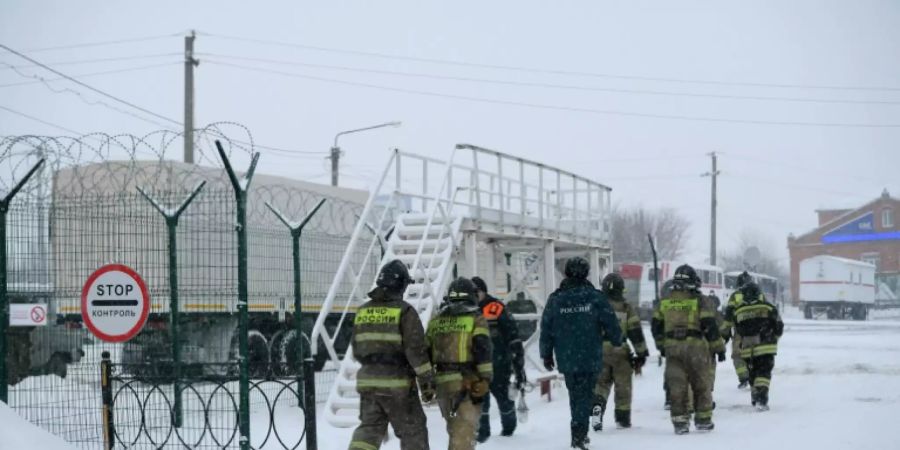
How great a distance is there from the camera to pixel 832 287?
5084 centimetres

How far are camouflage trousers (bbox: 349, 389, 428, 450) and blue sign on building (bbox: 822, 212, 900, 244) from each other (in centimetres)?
6712

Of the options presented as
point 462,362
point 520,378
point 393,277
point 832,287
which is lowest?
point 832,287

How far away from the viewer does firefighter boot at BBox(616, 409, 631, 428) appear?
1144 cm

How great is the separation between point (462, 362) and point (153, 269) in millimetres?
7344

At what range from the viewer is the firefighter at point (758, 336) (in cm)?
1263

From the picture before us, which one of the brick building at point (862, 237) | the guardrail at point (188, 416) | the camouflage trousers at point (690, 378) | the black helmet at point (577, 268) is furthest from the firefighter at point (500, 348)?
the brick building at point (862, 237)

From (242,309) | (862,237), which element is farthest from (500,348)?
(862,237)

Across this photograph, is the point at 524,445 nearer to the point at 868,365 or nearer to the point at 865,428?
the point at 865,428

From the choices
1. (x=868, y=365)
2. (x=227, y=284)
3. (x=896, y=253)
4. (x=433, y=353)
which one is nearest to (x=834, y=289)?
(x=896, y=253)

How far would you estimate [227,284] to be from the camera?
1488cm

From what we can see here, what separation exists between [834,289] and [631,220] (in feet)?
116

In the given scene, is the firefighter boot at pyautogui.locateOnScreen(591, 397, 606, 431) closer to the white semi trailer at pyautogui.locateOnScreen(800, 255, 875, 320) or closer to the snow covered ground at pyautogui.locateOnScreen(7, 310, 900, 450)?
the snow covered ground at pyautogui.locateOnScreen(7, 310, 900, 450)

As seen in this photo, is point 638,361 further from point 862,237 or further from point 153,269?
point 862,237

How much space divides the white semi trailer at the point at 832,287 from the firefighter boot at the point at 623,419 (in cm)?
4253
